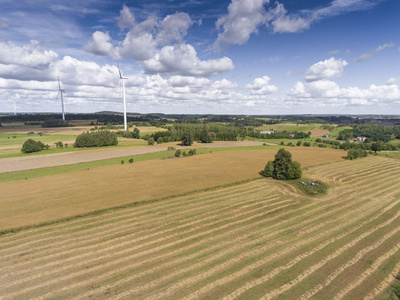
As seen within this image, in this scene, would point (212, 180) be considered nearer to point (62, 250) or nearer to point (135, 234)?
point (135, 234)

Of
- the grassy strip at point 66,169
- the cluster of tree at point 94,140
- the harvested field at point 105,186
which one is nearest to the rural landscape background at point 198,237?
the harvested field at point 105,186

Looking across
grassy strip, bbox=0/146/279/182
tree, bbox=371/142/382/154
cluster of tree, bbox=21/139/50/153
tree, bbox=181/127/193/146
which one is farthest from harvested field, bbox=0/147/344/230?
tree, bbox=371/142/382/154

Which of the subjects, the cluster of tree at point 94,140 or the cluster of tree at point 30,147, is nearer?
the cluster of tree at point 30,147

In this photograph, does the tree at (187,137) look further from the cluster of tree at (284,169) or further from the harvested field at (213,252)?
the harvested field at (213,252)

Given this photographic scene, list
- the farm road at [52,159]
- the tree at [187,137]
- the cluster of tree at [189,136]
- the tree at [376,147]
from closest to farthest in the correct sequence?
the farm road at [52,159]
the tree at [376,147]
the tree at [187,137]
the cluster of tree at [189,136]

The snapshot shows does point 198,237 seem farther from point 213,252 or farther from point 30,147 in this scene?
point 30,147

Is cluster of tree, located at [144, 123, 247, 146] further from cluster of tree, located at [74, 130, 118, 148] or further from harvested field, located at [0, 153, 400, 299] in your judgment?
harvested field, located at [0, 153, 400, 299]
